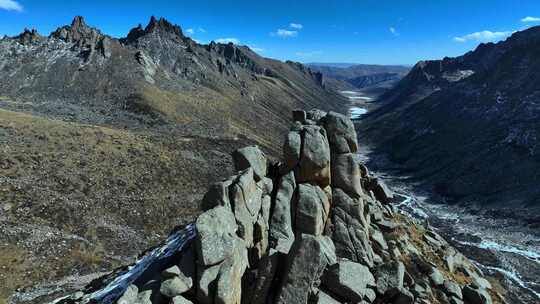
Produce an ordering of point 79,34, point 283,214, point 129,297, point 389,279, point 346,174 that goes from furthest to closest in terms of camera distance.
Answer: point 79,34 < point 346,174 < point 283,214 < point 389,279 < point 129,297

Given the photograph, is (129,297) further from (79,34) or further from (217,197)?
(79,34)

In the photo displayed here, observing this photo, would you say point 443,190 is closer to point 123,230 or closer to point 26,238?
point 123,230

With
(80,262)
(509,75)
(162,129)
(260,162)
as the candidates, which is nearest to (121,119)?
(162,129)

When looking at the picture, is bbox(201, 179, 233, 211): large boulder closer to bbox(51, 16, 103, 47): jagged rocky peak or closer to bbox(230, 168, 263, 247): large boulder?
bbox(230, 168, 263, 247): large boulder

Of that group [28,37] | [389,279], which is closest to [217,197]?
[389,279]

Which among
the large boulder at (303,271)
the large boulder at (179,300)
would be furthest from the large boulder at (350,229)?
the large boulder at (179,300)

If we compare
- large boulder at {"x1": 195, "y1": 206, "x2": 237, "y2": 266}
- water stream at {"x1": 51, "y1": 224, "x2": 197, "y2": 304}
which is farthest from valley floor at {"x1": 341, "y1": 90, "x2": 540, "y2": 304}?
large boulder at {"x1": 195, "y1": 206, "x2": 237, "y2": 266}
